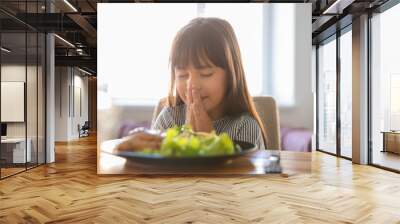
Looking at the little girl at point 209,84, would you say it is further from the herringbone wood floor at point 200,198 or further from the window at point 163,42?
the herringbone wood floor at point 200,198

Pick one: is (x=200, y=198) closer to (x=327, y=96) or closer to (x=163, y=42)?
(x=163, y=42)

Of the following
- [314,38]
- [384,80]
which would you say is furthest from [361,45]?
[314,38]

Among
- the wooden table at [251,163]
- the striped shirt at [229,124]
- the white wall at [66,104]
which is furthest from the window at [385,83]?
the white wall at [66,104]

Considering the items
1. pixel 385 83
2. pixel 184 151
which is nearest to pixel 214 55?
pixel 184 151

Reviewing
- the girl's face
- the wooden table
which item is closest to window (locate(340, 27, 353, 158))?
the wooden table

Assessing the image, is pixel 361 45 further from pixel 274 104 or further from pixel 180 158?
pixel 180 158

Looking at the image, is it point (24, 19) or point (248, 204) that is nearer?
point (248, 204)

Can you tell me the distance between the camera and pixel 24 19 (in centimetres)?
610

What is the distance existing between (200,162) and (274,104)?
60.4 inches

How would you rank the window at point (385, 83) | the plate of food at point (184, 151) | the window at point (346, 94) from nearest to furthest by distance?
the plate of food at point (184, 151) < the window at point (385, 83) < the window at point (346, 94)

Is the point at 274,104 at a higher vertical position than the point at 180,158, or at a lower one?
higher

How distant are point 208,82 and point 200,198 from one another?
1635mm

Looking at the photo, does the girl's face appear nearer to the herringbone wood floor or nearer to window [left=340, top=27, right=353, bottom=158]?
the herringbone wood floor

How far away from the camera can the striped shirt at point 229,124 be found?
3.37 meters
